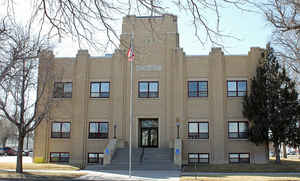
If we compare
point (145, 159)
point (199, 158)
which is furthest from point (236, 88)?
point (145, 159)

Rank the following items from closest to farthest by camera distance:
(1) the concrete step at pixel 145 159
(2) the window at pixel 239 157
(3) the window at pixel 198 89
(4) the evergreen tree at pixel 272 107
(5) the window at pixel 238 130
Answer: (1) the concrete step at pixel 145 159, (4) the evergreen tree at pixel 272 107, (2) the window at pixel 239 157, (5) the window at pixel 238 130, (3) the window at pixel 198 89

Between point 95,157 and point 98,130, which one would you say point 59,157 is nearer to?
point 95,157

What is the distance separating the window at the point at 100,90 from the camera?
116ft

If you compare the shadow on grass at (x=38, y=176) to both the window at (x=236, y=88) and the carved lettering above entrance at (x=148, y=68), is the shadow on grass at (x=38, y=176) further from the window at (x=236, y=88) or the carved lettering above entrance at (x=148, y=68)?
the window at (x=236, y=88)

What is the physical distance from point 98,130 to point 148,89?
Answer: 20.7 ft

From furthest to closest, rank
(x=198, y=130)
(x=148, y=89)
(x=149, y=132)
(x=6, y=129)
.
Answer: (x=6, y=129)
(x=149, y=132)
(x=148, y=89)
(x=198, y=130)

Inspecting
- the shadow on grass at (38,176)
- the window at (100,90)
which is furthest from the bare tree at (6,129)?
the shadow on grass at (38,176)

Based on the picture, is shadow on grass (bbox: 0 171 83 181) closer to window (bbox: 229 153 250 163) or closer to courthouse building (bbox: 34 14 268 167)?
courthouse building (bbox: 34 14 268 167)

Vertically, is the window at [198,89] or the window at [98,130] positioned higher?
the window at [198,89]

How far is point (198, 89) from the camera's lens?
112 feet

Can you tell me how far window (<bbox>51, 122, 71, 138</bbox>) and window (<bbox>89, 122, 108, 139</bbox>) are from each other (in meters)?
2.39

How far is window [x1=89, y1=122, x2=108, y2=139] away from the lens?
113ft

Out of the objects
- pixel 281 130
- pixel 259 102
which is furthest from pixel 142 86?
pixel 281 130

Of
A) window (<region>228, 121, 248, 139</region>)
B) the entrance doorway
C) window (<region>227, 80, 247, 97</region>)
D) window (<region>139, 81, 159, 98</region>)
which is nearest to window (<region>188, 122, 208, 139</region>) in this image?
window (<region>228, 121, 248, 139</region>)
